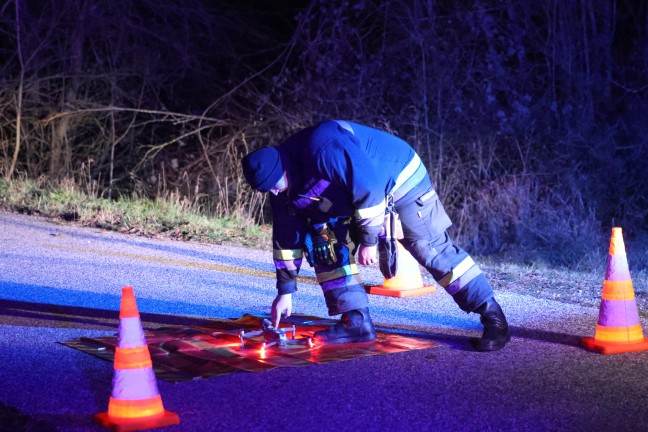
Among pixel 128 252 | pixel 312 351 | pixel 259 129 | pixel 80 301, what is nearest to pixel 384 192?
pixel 312 351

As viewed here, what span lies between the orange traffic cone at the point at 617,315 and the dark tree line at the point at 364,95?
21.8ft

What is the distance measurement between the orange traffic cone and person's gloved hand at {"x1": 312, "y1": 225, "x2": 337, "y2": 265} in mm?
1626

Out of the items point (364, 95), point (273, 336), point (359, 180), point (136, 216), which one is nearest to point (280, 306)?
point (273, 336)

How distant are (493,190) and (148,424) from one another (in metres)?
10.6

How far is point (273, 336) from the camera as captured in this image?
5828 mm

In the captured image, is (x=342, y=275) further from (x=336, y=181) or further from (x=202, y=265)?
(x=202, y=265)

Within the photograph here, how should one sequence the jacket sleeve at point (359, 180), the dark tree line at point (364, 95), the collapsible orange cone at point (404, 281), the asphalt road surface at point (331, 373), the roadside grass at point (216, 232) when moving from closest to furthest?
the asphalt road surface at point (331, 373)
the jacket sleeve at point (359, 180)
the collapsible orange cone at point (404, 281)
the roadside grass at point (216, 232)
the dark tree line at point (364, 95)

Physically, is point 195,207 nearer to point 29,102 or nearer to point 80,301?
point 29,102

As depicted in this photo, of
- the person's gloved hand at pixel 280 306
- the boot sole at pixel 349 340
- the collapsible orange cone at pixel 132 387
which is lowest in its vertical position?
the collapsible orange cone at pixel 132 387

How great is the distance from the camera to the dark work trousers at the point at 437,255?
18.7 ft

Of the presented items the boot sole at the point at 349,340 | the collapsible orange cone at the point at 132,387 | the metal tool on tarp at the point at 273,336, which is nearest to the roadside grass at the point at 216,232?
the boot sole at the point at 349,340

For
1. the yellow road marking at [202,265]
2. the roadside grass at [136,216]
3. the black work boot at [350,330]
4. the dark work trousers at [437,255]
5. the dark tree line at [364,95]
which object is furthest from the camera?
the dark tree line at [364,95]

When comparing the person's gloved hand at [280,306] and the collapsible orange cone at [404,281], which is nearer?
the person's gloved hand at [280,306]

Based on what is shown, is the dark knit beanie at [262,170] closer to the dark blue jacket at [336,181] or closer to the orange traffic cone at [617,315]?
the dark blue jacket at [336,181]
